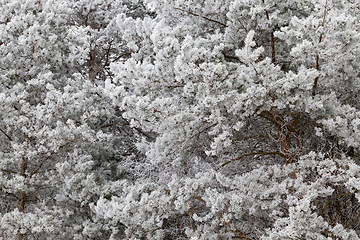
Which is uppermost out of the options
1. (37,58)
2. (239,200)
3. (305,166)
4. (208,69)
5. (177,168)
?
(208,69)

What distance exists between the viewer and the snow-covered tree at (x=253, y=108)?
438 centimetres

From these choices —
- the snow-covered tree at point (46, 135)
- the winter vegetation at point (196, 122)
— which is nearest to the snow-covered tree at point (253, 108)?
the winter vegetation at point (196, 122)

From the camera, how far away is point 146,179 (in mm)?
7766

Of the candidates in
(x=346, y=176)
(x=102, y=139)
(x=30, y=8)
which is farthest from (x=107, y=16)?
(x=346, y=176)

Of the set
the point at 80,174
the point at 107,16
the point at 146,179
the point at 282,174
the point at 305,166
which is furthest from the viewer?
the point at 107,16

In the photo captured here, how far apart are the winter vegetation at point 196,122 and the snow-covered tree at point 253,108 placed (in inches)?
0.9

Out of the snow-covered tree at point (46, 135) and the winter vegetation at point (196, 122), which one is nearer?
the winter vegetation at point (196, 122)

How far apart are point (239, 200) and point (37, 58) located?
16.1ft

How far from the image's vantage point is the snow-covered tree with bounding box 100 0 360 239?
438 centimetres

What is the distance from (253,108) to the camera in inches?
184

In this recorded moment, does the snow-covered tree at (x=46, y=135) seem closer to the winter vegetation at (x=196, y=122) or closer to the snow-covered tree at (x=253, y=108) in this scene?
the winter vegetation at (x=196, y=122)

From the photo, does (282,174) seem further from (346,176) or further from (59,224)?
(59,224)

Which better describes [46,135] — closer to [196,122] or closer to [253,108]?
[196,122]

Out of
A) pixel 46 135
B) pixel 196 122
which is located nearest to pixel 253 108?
pixel 196 122
